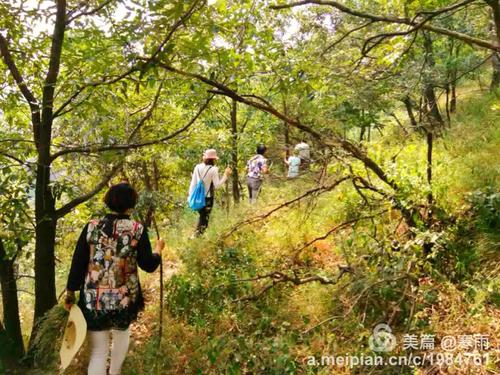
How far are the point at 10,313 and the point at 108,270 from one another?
208 cm

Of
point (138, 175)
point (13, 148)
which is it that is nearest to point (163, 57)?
point (13, 148)

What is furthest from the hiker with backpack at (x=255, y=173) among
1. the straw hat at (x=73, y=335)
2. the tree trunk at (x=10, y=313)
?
the straw hat at (x=73, y=335)

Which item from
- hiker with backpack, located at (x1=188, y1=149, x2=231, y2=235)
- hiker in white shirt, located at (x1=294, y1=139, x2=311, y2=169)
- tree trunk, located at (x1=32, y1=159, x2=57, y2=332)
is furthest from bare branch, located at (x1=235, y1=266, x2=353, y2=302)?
hiker with backpack, located at (x1=188, y1=149, x2=231, y2=235)

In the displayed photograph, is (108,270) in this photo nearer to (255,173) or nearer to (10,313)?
(10,313)

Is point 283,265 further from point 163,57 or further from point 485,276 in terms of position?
point 163,57

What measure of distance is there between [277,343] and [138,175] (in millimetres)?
8155


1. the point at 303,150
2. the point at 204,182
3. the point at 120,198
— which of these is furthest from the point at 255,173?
the point at 120,198

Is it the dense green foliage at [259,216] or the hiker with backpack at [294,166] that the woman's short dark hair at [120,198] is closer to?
the dense green foliage at [259,216]

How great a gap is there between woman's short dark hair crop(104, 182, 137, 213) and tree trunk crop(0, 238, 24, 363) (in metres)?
1.83

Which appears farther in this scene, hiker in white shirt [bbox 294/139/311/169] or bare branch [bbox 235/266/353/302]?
bare branch [bbox 235/266/353/302]

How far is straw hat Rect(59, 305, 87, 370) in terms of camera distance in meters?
3.05

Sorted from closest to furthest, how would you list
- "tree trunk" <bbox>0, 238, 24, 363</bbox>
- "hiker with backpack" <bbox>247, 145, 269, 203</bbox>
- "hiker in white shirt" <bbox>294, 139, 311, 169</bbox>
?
"hiker in white shirt" <bbox>294, 139, 311, 169</bbox> < "tree trunk" <bbox>0, 238, 24, 363</bbox> < "hiker with backpack" <bbox>247, 145, 269, 203</bbox>

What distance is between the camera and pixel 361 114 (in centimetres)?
865

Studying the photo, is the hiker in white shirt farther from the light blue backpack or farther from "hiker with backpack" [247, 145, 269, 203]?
"hiker with backpack" [247, 145, 269, 203]
